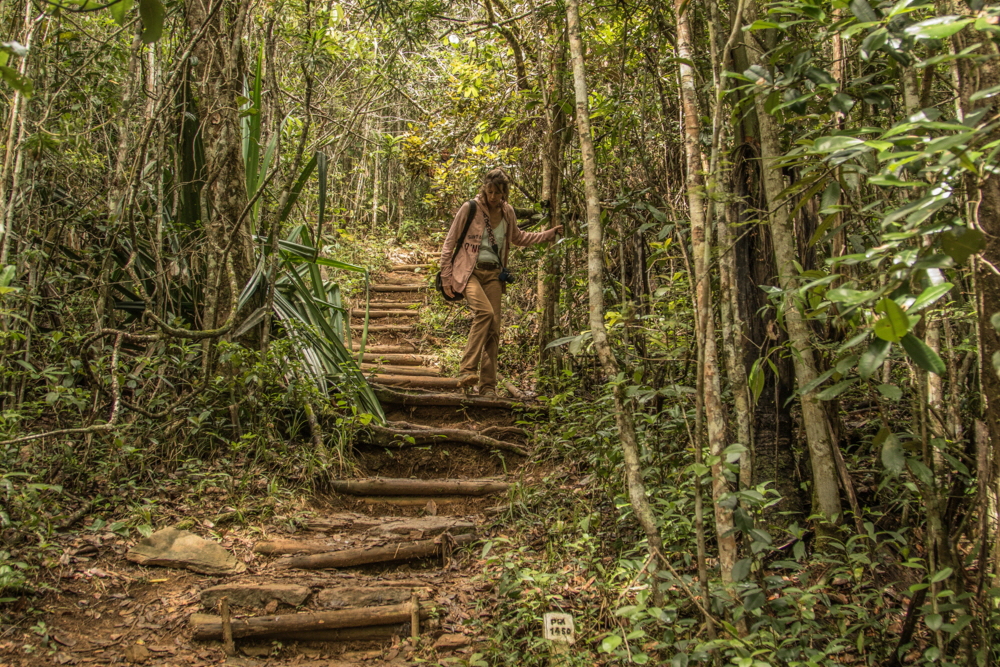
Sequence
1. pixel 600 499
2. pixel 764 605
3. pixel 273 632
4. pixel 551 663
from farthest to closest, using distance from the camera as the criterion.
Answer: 1. pixel 600 499
2. pixel 273 632
3. pixel 551 663
4. pixel 764 605

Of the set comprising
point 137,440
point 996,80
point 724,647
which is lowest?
point 724,647

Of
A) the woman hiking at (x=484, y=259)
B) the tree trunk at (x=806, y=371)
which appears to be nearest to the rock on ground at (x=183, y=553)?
the woman hiking at (x=484, y=259)

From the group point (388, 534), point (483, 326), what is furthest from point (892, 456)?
point (483, 326)

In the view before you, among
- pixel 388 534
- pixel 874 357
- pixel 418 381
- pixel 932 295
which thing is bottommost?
pixel 388 534

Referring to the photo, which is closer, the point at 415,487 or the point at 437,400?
the point at 415,487

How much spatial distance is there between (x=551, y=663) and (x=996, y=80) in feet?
7.35

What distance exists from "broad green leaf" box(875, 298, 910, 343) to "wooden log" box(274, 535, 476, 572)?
2.73 m

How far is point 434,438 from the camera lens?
15.3 feet

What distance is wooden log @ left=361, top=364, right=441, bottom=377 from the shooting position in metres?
6.05

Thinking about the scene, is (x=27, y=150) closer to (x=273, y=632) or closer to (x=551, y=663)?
A: (x=273, y=632)

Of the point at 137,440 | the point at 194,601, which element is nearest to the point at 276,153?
the point at 137,440

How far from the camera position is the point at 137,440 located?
3756 mm

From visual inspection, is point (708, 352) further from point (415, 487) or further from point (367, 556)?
point (415, 487)

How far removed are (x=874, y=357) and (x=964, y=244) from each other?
0.29 metres
